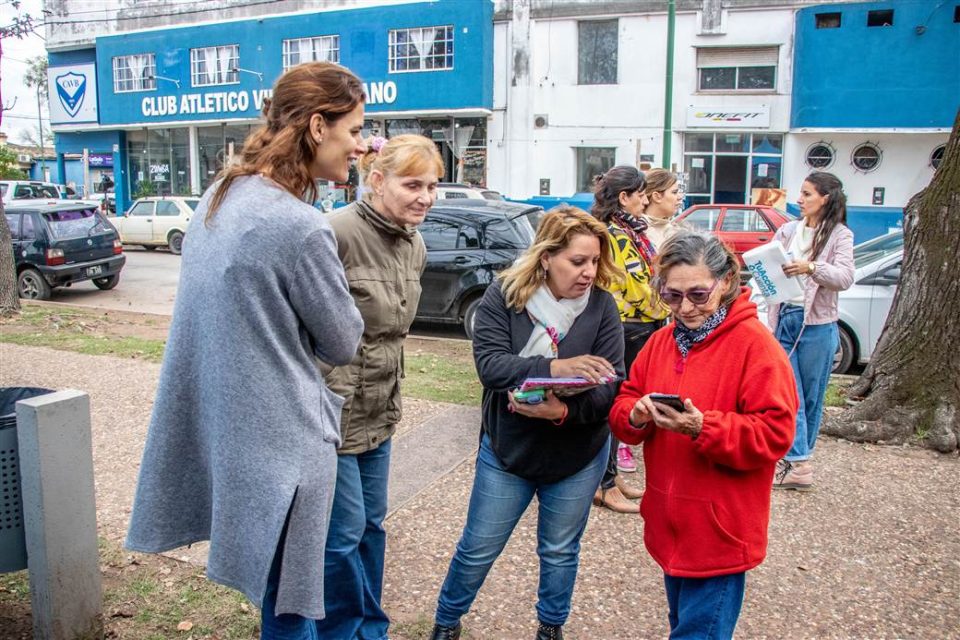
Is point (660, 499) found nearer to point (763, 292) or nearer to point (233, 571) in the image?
point (233, 571)

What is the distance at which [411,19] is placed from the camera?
27172 millimetres

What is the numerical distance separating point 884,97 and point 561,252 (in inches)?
913

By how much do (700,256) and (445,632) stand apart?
5.55ft

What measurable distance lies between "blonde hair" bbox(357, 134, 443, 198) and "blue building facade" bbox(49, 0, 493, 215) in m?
24.1

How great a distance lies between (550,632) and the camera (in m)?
3.13

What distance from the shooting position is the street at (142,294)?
11312 millimetres

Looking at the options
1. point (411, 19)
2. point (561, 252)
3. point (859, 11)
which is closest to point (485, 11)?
point (411, 19)

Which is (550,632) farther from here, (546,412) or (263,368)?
(263,368)

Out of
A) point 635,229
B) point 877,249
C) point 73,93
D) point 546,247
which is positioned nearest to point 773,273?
point 635,229

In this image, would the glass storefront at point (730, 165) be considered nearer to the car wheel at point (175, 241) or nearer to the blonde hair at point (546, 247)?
the car wheel at point (175, 241)

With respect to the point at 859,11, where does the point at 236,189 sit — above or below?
below

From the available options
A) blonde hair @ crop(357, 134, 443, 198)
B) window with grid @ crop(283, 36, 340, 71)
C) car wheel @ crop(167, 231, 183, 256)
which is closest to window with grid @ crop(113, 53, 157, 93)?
window with grid @ crop(283, 36, 340, 71)

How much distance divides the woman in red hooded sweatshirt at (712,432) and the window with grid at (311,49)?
28120 mm

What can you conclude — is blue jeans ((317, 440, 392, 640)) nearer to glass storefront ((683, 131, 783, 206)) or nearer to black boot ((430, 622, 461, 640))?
black boot ((430, 622, 461, 640))
